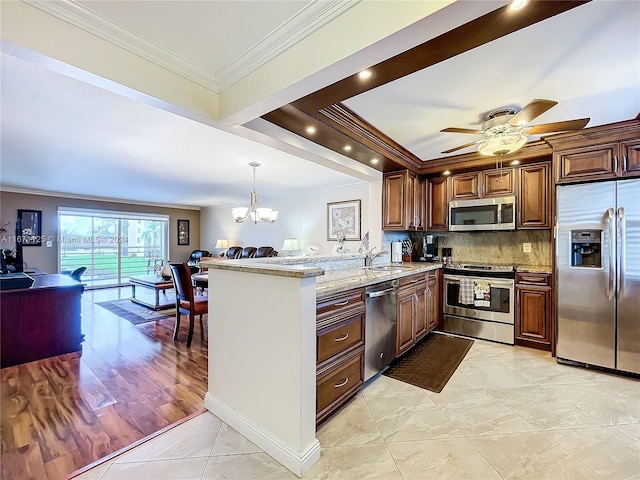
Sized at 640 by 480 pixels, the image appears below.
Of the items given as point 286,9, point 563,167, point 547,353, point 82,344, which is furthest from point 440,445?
point 82,344

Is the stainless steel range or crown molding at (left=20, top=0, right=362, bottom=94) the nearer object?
crown molding at (left=20, top=0, right=362, bottom=94)

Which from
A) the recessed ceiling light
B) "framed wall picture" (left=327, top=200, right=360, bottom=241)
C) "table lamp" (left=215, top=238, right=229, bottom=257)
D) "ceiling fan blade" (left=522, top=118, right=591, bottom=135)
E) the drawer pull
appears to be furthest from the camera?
"table lamp" (left=215, top=238, right=229, bottom=257)

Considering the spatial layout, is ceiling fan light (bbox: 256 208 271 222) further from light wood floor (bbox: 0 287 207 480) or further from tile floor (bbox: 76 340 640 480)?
tile floor (bbox: 76 340 640 480)

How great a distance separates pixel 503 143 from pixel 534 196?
1.38 m

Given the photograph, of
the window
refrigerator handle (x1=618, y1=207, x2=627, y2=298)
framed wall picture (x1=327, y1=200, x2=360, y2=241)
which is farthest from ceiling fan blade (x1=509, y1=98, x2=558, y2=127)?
the window

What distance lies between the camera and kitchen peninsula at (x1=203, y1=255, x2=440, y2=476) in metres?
1.61

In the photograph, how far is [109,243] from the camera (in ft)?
26.3

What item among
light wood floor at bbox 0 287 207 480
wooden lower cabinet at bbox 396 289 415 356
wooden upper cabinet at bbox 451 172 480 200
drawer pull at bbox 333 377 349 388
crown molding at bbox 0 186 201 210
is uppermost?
crown molding at bbox 0 186 201 210

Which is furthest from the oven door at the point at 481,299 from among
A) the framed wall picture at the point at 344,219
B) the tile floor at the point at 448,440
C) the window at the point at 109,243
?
the window at the point at 109,243

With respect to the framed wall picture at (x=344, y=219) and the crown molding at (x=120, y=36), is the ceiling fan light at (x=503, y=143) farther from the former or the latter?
the framed wall picture at (x=344, y=219)

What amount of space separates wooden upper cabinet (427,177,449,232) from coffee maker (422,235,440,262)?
27cm

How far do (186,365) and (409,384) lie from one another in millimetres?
2185

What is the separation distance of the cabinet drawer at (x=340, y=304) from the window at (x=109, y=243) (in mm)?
8040

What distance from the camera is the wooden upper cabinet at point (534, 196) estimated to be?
11.2ft
